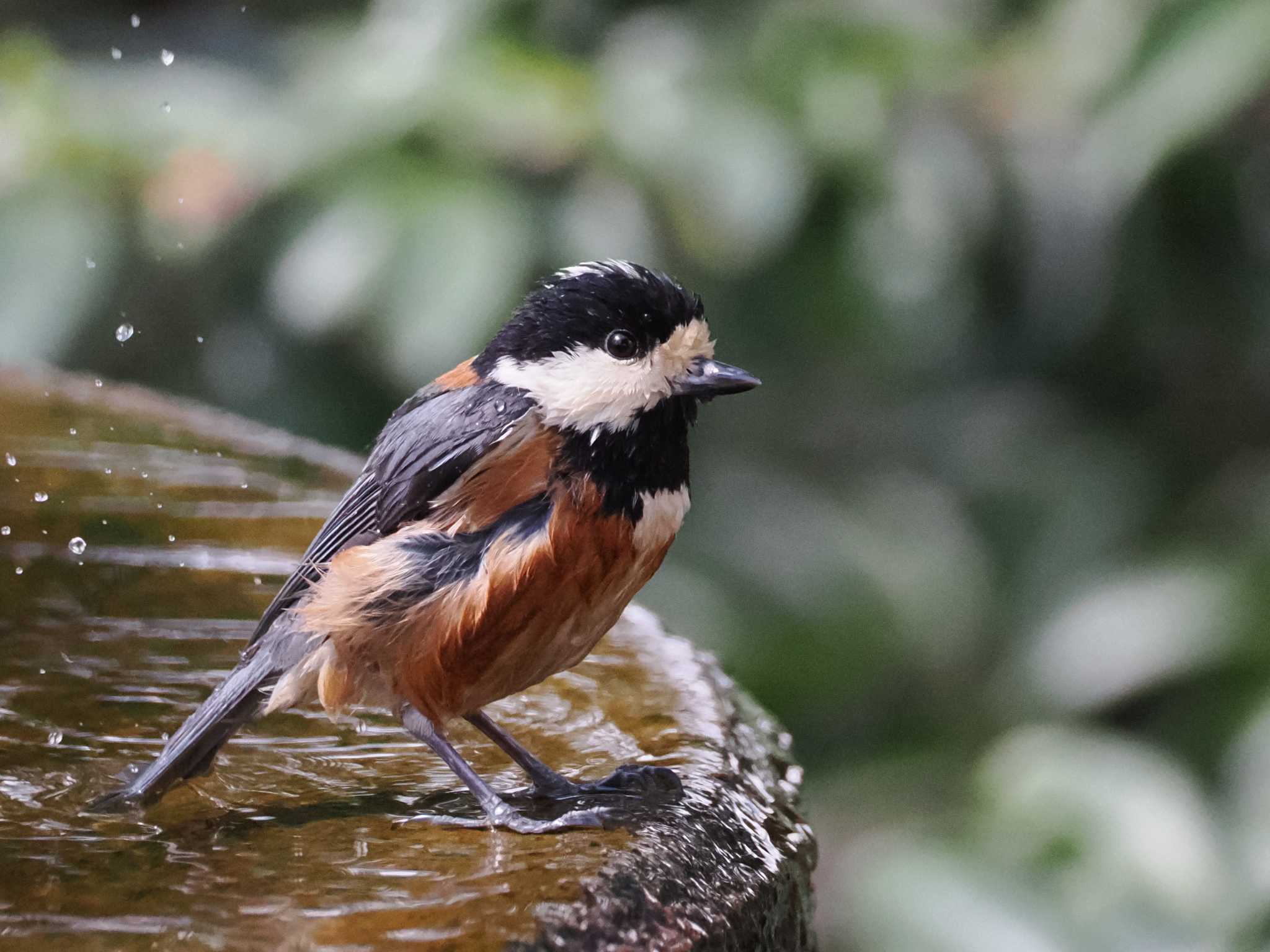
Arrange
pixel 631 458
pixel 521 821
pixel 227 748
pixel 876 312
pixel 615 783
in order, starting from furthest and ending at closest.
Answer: pixel 876 312
pixel 227 748
pixel 631 458
pixel 615 783
pixel 521 821

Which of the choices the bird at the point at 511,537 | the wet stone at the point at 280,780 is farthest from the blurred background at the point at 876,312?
the bird at the point at 511,537

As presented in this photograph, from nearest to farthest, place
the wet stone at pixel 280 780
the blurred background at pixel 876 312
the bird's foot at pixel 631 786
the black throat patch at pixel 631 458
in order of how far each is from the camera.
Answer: the wet stone at pixel 280 780, the bird's foot at pixel 631 786, the black throat patch at pixel 631 458, the blurred background at pixel 876 312

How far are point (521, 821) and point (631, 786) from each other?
16 cm

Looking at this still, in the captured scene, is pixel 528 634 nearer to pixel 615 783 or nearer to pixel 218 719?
pixel 615 783

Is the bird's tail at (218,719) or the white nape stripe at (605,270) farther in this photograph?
the white nape stripe at (605,270)

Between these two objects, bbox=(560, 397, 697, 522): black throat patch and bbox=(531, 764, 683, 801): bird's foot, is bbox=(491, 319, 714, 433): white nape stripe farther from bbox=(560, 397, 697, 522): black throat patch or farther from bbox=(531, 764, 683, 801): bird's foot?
bbox=(531, 764, 683, 801): bird's foot

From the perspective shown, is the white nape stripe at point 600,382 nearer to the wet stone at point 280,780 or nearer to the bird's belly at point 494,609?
the bird's belly at point 494,609

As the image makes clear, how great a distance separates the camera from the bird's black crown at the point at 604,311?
215 centimetres

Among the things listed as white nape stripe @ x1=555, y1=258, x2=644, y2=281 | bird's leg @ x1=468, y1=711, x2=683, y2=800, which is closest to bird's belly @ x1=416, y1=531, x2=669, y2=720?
bird's leg @ x1=468, y1=711, x2=683, y2=800

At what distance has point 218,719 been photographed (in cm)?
211

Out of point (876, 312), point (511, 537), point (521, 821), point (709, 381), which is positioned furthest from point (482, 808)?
point (876, 312)

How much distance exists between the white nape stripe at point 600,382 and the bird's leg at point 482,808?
435mm

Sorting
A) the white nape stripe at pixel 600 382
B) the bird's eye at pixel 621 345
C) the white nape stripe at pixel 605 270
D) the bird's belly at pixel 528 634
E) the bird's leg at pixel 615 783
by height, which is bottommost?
the bird's leg at pixel 615 783

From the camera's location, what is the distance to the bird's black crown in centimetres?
215
